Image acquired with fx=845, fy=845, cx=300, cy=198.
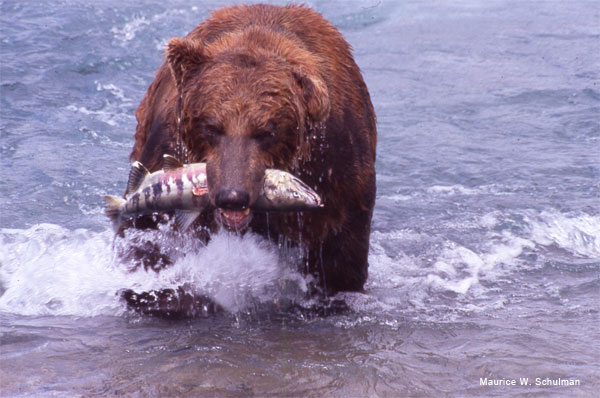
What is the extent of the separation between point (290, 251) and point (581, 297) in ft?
6.12

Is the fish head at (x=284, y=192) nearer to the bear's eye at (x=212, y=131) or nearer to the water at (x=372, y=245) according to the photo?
the bear's eye at (x=212, y=131)

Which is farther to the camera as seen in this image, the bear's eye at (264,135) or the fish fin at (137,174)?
the fish fin at (137,174)

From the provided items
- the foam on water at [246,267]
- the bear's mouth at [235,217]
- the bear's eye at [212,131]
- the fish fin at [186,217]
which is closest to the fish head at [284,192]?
the bear's mouth at [235,217]

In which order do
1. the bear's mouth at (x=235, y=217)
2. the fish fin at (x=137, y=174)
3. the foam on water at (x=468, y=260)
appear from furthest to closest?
the foam on water at (x=468, y=260), the fish fin at (x=137, y=174), the bear's mouth at (x=235, y=217)

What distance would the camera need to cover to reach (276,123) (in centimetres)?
430

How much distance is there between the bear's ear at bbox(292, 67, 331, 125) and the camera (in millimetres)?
4352

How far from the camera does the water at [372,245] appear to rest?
4113 millimetres

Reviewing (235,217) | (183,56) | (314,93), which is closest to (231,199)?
(235,217)

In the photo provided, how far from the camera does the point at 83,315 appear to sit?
4.96m

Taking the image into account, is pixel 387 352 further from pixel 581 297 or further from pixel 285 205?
pixel 581 297

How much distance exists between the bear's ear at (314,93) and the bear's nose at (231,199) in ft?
2.29

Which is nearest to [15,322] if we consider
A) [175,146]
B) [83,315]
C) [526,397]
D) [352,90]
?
[83,315]

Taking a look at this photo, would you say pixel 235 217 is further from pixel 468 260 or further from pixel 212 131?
pixel 468 260

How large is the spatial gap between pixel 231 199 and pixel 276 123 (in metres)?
0.60
